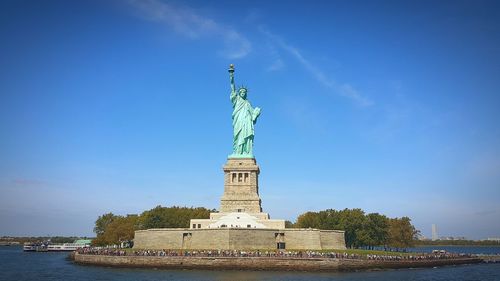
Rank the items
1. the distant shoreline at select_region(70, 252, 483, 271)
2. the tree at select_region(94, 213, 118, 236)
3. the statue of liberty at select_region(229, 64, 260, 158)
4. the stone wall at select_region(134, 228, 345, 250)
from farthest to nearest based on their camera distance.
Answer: the tree at select_region(94, 213, 118, 236) → the statue of liberty at select_region(229, 64, 260, 158) → the stone wall at select_region(134, 228, 345, 250) → the distant shoreline at select_region(70, 252, 483, 271)

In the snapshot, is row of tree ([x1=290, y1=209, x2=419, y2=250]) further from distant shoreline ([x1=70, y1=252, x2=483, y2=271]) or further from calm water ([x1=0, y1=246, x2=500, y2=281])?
calm water ([x1=0, y1=246, x2=500, y2=281])

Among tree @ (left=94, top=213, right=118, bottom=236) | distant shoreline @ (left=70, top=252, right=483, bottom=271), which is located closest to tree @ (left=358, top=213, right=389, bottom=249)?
distant shoreline @ (left=70, top=252, right=483, bottom=271)

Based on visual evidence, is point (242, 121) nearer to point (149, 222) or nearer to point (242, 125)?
point (242, 125)

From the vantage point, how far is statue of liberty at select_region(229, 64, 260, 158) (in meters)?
59.8

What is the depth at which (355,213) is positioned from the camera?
6241 centimetres

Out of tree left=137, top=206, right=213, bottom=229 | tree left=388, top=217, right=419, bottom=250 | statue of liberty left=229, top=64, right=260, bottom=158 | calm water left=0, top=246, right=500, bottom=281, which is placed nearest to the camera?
calm water left=0, top=246, right=500, bottom=281

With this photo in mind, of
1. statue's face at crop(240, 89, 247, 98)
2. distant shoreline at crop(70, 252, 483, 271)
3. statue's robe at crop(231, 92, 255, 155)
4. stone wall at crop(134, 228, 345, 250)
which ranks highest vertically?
statue's face at crop(240, 89, 247, 98)

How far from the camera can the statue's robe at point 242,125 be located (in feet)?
197

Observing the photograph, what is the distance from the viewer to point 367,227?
61031 millimetres

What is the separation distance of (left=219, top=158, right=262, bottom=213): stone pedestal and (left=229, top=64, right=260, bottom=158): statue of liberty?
1.51 metres

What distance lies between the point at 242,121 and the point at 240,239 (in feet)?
61.2

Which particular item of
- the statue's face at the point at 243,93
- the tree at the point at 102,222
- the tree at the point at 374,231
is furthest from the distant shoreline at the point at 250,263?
the tree at the point at 102,222

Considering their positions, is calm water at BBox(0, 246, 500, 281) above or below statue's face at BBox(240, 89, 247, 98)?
below

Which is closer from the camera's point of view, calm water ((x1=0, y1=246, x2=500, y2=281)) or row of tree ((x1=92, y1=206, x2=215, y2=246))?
calm water ((x1=0, y1=246, x2=500, y2=281))
